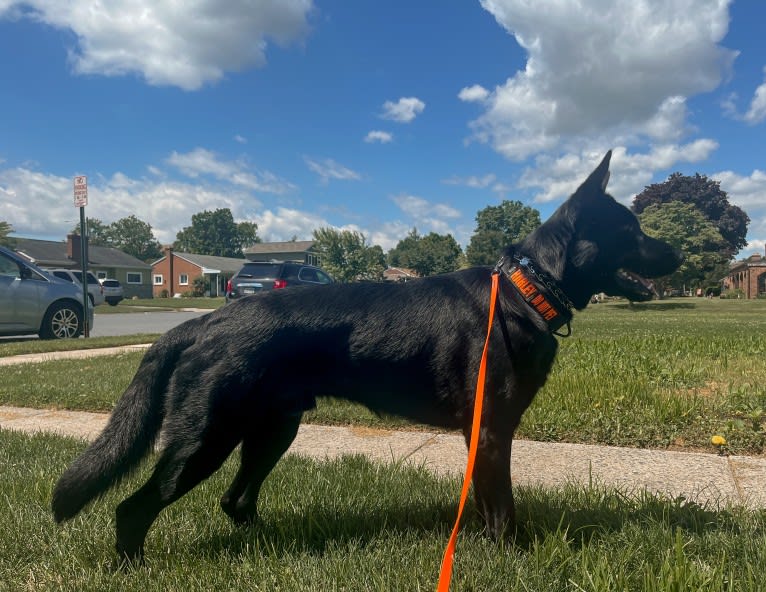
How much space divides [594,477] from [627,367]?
283 cm

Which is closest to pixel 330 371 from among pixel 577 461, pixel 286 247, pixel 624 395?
pixel 577 461

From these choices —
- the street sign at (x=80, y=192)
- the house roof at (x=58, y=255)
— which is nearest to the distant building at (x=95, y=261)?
the house roof at (x=58, y=255)

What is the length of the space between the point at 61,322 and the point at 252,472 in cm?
1061

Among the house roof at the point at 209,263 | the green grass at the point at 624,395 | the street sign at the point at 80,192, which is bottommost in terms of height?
the green grass at the point at 624,395

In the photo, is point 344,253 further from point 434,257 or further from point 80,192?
point 434,257

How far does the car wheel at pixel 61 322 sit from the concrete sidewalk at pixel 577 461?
24.1 ft

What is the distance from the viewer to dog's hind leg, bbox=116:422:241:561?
2.27 m

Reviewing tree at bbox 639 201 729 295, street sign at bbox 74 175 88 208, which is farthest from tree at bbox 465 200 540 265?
street sign at bbox 74 175 88 208

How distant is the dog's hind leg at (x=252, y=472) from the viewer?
2.70 m

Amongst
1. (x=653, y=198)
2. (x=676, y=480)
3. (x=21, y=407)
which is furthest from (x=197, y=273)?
(x=676, y=480)

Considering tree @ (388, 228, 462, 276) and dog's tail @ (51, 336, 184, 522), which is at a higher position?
tree @ (388, 228, 462, 276)

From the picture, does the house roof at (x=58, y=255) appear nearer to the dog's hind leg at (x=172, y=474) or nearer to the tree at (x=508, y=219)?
the tree at (x=508, y=219)

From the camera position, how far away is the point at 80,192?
38.1 ft

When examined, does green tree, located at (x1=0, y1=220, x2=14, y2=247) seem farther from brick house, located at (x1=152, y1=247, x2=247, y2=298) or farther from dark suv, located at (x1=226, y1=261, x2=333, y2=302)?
dark suv, located at (x1=226, y1=261, x2=333, y2=302)
